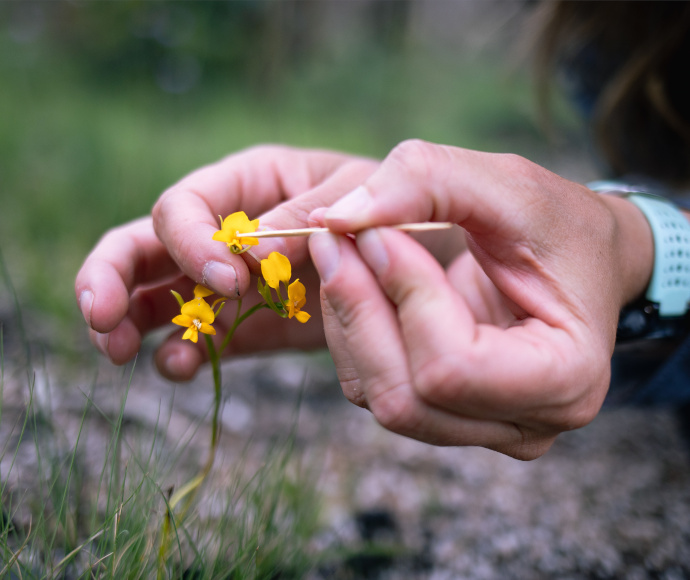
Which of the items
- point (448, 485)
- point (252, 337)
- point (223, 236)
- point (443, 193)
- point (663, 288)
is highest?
point (443, 193)

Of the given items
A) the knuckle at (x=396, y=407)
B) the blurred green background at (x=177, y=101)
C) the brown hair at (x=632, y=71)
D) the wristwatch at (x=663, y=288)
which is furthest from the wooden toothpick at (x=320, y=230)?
the brown hair at (x=632, y=71)

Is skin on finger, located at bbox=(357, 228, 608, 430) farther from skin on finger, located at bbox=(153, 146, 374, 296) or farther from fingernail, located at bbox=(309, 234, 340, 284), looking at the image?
skin on finger, located at bbox=(153, 146, 374, 296)

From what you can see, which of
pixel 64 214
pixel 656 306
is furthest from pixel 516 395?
pixel 64 214

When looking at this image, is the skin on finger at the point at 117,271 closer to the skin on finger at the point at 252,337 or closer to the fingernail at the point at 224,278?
the skin on finger at the point at 252,337

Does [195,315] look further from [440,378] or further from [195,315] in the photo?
[440,378]

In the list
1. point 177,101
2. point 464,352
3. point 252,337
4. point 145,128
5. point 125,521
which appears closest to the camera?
point 464,352

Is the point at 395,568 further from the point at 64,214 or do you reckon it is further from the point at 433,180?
the point at 64,214

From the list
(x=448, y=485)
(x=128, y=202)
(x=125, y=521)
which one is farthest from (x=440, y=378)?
(x=128, y=202)
